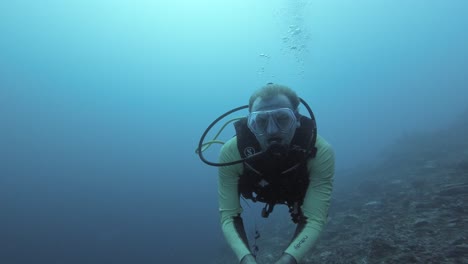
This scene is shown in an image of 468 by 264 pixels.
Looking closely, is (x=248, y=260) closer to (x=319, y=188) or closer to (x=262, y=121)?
(x=319, y=188)

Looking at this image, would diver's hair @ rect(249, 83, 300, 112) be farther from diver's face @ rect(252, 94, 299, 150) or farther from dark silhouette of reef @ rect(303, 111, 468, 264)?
dark silhouette of reef @ rect(303, 111, 468, 264)

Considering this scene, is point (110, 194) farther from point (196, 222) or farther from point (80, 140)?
point (80, 140)

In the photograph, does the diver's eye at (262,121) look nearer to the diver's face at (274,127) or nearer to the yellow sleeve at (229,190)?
the diver's face at (274,127)

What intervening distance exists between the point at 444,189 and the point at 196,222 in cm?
2907

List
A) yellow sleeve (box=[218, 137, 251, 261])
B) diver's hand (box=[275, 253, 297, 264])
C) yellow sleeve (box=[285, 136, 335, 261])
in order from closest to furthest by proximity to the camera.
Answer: diver's hand (box=[275, 253, 297, 264]) → yellow sleeve (box=[285, 136, 335, 261]) → yellow sleeve (box=[218, 137, 251, 261])

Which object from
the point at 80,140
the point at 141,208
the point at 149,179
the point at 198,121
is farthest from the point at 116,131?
the point at 141,208

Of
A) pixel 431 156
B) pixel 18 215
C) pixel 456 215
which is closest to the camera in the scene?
pixel 456 215

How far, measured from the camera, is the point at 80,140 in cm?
12631

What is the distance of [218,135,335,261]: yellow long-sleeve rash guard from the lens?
281 centimetres

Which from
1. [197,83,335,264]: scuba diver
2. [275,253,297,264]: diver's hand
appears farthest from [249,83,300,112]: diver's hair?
[275,253,297,264]: diver's hand

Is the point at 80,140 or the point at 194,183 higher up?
the point at 80,140

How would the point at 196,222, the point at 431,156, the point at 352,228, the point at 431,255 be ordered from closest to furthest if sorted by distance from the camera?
the point at 431,255 < the point at 352,228 < the point at 431,156 < the point at 196,222

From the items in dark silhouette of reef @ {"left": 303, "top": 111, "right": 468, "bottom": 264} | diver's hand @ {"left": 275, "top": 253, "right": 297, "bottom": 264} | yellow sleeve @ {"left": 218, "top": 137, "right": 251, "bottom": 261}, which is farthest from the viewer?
dark silhouette of reef @ {"left": 303, "top": 111, "right": 468, "bottom": 264}

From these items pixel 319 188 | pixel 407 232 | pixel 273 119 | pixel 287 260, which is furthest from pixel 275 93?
pixel 407 232
